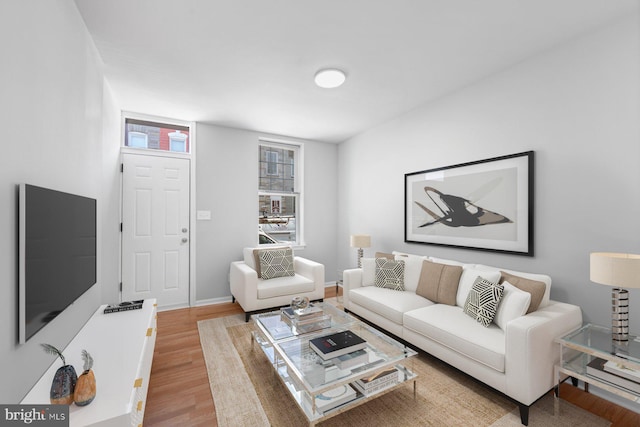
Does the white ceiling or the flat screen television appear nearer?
the flat screen television

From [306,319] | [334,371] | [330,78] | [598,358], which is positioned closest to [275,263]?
[306,319]

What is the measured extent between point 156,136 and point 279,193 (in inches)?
77.7

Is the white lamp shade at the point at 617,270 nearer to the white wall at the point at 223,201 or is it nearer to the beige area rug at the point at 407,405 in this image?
the beige area rug at the point at 407,405

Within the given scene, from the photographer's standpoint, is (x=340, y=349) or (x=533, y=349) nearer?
(x=533, y=349)

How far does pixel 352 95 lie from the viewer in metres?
3.17

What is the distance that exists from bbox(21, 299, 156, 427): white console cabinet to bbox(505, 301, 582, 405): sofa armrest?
6.93 feet

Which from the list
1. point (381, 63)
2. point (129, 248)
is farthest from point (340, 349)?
point (129, 248)

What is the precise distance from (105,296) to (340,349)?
2627mm

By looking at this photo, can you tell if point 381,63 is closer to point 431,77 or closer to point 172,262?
point 431,77

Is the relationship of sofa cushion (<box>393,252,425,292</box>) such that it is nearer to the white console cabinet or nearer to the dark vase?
the white console cabinet

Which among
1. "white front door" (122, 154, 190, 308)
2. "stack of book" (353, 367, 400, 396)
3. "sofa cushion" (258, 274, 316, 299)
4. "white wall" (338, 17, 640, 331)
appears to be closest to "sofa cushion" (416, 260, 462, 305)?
"white wall" (338, 17, 640, 331)

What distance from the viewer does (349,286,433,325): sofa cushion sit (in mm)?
2600

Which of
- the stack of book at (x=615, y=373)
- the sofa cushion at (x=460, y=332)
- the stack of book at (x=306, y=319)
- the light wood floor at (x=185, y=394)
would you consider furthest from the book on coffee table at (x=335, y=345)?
the stack of book at (x=615, y=373)

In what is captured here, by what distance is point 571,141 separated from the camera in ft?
7.12
